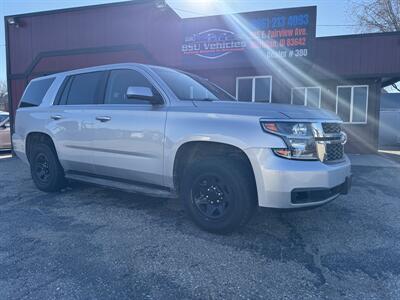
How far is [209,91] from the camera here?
4520mm

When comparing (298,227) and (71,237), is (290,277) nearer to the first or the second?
(298,227)

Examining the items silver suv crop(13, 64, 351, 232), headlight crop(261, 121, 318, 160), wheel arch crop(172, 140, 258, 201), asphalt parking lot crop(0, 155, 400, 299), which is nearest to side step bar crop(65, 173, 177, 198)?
silver suv crop(13, 64, 351, 232)

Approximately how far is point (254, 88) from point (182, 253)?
9.99 metres

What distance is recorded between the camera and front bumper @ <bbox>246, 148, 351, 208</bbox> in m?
3.04

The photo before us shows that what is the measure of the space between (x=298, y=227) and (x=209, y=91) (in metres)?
2.14

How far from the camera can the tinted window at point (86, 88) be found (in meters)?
4.63

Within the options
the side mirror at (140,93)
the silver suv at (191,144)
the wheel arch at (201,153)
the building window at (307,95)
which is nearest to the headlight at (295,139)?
the silver suv at (191,144)

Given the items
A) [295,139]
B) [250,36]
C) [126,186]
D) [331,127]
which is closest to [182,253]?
[126,186]

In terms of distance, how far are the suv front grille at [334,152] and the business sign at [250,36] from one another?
8.29m

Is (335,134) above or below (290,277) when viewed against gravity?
above

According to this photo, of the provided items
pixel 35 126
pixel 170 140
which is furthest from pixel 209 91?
pixel 35 126

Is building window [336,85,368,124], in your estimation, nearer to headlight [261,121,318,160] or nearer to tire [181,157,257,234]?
headlight [261,121,318,160]

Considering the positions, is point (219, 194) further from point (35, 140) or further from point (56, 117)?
point (35, 140)

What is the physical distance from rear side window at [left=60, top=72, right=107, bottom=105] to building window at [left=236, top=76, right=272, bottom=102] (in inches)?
313
